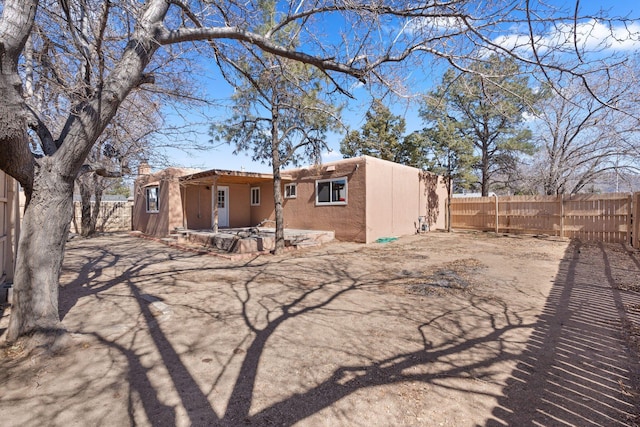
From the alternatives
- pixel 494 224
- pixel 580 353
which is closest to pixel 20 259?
pixel 580 353

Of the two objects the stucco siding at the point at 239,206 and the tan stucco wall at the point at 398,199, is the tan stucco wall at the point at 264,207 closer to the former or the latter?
the stucco siding at the point at 239,206

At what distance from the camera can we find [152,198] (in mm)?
14914

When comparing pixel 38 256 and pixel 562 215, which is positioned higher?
pixel 562 215

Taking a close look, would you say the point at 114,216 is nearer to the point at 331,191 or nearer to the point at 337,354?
the point at 331,191

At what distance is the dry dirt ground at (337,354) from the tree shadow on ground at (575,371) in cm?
1

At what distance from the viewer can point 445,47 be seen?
4.18 meters

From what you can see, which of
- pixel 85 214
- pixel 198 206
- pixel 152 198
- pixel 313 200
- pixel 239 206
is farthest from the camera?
pixel 239 206

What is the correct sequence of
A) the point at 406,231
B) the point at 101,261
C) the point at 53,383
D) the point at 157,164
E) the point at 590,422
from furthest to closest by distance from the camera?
the point at 406,231, the point at 101,261, the point at 157,164, the point at 53,383, the point at 590,422

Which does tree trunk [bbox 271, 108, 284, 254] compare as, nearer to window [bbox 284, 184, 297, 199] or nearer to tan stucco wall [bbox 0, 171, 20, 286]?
window [bbox 284, 184, 297, 199]

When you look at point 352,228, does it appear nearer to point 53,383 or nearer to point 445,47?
point 445,47

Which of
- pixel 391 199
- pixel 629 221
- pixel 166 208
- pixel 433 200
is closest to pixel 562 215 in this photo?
pixel 629 221

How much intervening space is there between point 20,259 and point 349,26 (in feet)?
15.2

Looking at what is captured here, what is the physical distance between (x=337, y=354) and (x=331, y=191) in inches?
368

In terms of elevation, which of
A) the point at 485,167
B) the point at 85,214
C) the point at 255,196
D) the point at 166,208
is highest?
the point at 485,167
